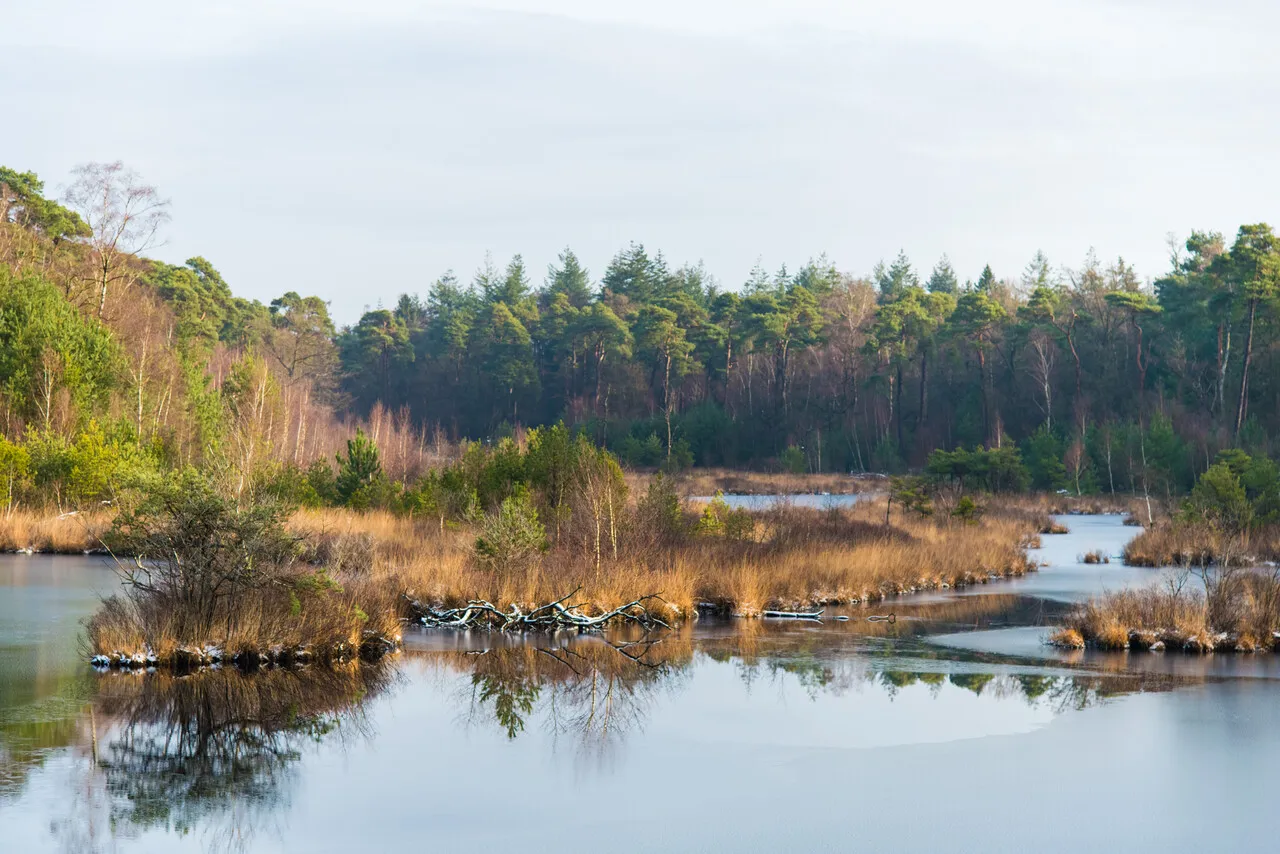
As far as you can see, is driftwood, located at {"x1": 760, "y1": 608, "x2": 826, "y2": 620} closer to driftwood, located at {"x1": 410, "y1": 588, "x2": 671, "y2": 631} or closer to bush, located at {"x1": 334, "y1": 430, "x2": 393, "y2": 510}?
driftwood, located at {"x1": 410, "y1": 588, "x2": 671, "y2": 631}

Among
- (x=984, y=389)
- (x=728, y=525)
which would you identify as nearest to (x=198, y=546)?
(x=728, y=525)

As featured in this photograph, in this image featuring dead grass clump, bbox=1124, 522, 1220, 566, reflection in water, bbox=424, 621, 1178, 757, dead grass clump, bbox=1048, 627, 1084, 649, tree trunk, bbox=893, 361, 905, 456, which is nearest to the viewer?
reflection in water, bbox=424, 621, 1178, 757

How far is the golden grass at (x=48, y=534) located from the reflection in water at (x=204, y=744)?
18.0m

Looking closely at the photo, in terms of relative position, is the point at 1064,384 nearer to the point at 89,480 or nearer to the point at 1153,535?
the point at 1153,535

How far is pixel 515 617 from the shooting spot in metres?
18.8

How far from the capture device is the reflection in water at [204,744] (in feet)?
30.2

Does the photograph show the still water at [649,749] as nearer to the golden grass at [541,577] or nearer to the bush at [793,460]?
the golden grass at [541,577]

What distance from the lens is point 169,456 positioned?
39.4 meters

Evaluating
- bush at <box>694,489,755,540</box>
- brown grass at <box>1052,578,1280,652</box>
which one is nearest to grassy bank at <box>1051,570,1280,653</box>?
brown grass at <box>1052,578,1280,652</box>

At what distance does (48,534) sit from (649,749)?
2388cm

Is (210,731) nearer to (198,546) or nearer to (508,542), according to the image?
(198,546)

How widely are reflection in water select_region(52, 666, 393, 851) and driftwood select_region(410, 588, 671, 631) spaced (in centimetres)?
359

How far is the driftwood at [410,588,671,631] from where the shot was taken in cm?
1880

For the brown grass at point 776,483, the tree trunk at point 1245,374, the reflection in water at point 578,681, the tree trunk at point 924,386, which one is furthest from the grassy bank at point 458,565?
the tree trunk at point 924,386
